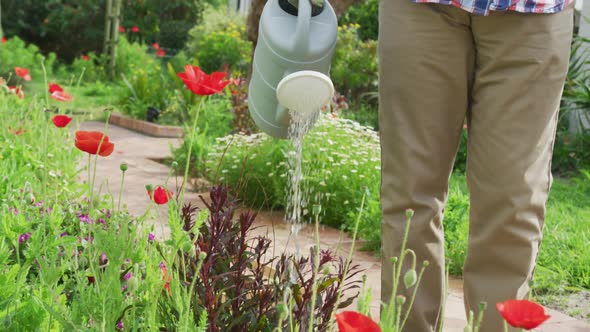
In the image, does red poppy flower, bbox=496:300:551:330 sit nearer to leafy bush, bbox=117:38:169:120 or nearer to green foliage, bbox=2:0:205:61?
leafy bush, bbox=117:38:169:120

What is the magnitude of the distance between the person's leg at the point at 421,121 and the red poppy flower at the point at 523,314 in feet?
3.12

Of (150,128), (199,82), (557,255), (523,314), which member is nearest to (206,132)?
(150,128)

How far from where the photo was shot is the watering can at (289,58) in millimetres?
2051

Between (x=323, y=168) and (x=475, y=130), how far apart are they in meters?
2.59

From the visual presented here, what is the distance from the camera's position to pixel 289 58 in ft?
7.08

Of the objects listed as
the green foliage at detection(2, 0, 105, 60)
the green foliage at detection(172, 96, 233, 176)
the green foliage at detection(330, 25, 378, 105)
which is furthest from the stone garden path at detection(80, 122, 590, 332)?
the green foliage at detection(2, 0, 105, 60)

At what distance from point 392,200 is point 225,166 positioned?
9.85 ft

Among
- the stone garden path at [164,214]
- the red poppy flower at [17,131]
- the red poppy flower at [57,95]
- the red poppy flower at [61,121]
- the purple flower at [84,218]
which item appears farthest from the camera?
the red poppy flower at [17,131]

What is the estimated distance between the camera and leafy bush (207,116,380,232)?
4.50m

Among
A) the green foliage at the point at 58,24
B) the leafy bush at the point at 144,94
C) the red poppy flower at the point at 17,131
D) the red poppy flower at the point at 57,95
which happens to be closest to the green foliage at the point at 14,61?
the leafy bush at the point at 144,94

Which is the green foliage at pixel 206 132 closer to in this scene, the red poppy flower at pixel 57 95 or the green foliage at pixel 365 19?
the red poppy flower at pixel 57 95

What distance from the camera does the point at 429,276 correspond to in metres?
2.13

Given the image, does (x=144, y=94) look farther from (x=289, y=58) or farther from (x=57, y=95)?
(x=289, y=58)

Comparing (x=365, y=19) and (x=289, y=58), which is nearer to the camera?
(x=289, y=58)
